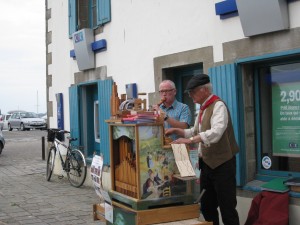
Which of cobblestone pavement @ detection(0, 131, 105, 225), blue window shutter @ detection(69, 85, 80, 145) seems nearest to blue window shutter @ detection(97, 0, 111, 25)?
blue window shutter @ detection(69, 85, 80, 145)

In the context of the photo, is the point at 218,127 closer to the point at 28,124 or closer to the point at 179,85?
the point at 179,85

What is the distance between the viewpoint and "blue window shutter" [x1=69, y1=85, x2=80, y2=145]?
9.27 metres

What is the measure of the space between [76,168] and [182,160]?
5233 mm

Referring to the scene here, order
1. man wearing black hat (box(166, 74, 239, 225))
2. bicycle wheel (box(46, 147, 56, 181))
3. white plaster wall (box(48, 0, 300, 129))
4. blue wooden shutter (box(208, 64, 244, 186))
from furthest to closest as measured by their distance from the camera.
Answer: bicycle wheel (box(46, 147, 56, 181))
white plaster wall (box(48, 0, 300, 129))
blue wooden shutter (box(208, 64, 244, 186))
man wearing black hat (box(166, 74, 239, 225))

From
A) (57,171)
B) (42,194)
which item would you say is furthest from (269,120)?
(57,171)

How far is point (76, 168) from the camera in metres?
8.80

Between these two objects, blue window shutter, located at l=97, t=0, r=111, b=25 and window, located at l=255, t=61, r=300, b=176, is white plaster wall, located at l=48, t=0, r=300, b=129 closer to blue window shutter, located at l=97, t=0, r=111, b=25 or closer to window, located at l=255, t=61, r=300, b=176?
blue window shutter, located at l=97, t=0, r=111, b=25

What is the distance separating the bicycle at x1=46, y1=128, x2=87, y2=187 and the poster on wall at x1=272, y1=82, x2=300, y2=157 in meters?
4.16

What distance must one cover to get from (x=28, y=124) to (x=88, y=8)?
86.2 ft

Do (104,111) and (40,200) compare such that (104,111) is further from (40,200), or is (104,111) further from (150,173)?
(150,173)

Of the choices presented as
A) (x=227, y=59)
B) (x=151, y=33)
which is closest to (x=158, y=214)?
(x=227, y=59)

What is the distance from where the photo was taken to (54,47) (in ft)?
34.0

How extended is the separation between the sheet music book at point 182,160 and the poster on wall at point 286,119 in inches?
68.5

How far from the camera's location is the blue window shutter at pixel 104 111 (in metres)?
8.02
